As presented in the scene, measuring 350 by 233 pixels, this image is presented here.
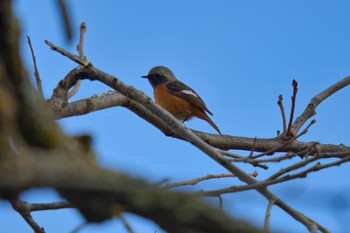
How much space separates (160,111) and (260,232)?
187 centimetres

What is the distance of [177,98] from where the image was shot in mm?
9945

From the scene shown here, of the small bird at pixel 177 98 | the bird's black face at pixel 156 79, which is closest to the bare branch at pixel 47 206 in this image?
the small bird at pixel 177 98

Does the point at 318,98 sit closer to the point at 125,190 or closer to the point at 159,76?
the point at 125,190

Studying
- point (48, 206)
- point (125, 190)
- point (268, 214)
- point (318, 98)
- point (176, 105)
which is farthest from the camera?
point (176, 105)

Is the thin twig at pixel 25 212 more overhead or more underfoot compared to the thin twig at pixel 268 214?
more overhead

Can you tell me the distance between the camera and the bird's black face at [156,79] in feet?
35.5

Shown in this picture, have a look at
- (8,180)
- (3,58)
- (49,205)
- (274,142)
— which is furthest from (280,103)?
(8,180)

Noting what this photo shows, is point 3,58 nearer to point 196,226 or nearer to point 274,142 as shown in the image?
point 196,226

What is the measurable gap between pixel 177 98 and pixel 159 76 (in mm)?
1154

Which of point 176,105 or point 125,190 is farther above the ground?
point 176,105

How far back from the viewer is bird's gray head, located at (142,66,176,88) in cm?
1085

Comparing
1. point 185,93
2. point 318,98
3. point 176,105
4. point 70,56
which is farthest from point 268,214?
point 185,93

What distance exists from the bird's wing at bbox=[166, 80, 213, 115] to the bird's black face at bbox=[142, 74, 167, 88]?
0.29 metres

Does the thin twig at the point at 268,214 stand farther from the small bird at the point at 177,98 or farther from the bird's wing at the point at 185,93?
the bird's wing at the point at 185,93
